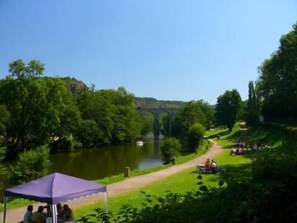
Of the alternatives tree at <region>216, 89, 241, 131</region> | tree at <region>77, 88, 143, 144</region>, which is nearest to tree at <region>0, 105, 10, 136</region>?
tree at <region>77, 88, 143, 144</region>

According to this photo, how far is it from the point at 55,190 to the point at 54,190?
0.03m

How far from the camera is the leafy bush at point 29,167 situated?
23922 millimetres

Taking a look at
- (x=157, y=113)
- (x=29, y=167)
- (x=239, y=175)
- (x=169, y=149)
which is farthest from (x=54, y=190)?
(x=157, y=113)

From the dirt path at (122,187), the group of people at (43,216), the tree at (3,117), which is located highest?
the tree at (3,117)

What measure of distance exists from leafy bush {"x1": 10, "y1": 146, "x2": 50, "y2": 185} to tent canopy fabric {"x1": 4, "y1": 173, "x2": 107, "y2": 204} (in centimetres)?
1217

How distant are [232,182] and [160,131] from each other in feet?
402

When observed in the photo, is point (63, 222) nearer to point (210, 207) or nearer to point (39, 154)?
point (210, 207)

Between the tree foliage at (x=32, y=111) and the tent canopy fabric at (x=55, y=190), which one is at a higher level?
the tree foliage at (x=32, y=111)

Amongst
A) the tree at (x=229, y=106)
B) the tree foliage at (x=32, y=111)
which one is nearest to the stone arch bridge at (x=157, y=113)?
the tree at (x=229, y=106)

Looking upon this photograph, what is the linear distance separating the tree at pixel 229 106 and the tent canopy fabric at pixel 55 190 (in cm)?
7439

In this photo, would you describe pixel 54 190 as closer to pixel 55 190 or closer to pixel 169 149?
pixel 55 190

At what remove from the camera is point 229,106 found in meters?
85.8

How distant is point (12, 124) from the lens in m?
52.5

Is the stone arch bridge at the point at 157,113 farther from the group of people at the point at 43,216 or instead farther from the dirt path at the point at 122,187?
the group of people at the point at 43,216
